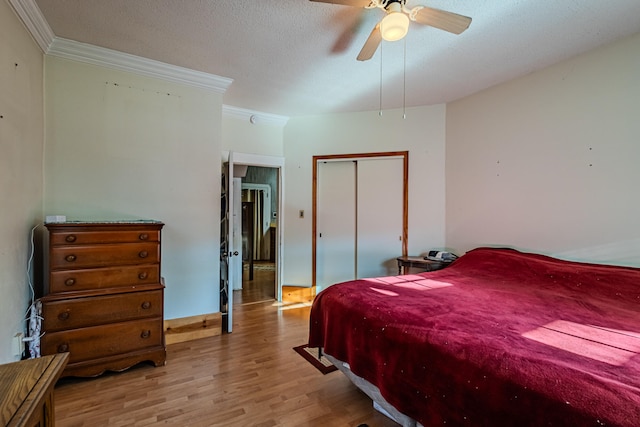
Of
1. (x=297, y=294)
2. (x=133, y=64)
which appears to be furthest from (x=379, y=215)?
(x=133, y=64)

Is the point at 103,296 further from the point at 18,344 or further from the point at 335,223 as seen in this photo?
the point at 335,223

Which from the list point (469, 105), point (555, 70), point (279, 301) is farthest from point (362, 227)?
point (555, 70)

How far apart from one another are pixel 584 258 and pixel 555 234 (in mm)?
295

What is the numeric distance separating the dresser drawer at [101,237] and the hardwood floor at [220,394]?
3.45 ft

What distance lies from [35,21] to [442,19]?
2.80m

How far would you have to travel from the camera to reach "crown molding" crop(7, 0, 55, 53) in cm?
193

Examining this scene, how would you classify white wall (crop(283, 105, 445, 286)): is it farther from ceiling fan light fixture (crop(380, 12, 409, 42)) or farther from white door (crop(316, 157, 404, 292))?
ceiling fan light fixture (crop(380, 12, 409, 42))

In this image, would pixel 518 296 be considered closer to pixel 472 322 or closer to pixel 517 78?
pixel 472 322

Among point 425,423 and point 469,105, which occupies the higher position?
point 469,105

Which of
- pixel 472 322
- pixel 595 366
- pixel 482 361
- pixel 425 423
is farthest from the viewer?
pixel 472 322

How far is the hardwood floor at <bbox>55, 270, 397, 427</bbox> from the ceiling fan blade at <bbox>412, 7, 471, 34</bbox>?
2494 millimetres

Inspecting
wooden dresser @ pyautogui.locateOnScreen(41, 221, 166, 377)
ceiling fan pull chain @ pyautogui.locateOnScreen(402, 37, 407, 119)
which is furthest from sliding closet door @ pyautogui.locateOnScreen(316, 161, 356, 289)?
wooden dresser @ pyautogui.locateOnScreen(41, 221, 166, 377)

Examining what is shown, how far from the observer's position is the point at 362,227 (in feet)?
13.9

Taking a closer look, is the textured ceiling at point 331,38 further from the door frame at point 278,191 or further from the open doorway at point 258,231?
the open doorway at point 258,231
